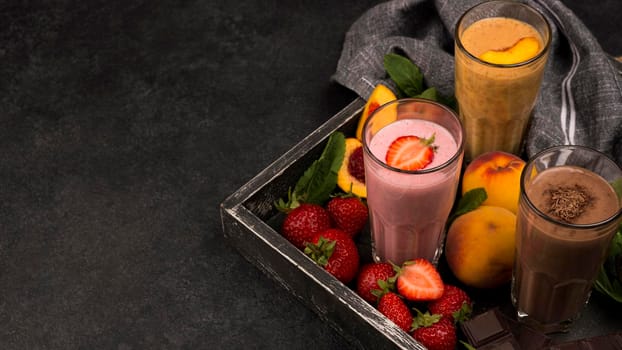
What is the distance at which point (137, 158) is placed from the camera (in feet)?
5.48

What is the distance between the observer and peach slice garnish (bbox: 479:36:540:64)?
142cm

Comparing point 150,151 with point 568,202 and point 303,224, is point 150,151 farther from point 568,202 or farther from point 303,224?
point 568,202

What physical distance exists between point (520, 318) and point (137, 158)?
2.46 ft

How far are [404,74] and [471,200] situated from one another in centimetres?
31

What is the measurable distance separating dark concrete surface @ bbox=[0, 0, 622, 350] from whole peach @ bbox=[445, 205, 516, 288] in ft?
0.74

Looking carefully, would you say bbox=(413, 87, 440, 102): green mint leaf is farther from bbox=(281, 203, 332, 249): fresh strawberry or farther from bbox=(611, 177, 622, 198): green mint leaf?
bbox=(611, 177, 622, 198): green mint leaf

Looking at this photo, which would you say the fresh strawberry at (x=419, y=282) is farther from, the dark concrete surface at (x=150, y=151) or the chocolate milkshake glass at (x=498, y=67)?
the chocolate milkshake glass at (x=498, y=67)

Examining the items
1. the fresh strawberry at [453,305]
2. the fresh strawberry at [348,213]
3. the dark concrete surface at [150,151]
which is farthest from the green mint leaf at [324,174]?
the fresh strawberry at [453,305]

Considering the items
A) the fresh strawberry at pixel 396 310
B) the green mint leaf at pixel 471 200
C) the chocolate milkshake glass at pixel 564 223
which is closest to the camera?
the chocolate milkshake glass at pixel 564 223

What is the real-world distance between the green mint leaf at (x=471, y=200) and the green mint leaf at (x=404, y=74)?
0.27 meters

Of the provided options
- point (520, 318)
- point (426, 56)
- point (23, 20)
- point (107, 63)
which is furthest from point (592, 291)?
point (23, 20)

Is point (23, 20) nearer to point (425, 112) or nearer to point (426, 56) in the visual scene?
point (426, 56)

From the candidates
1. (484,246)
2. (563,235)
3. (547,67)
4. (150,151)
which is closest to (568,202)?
(563,235)

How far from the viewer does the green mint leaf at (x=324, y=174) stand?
1.45 meters
